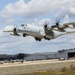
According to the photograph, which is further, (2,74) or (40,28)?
(40,28)

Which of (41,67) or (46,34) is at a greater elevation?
(46,34)

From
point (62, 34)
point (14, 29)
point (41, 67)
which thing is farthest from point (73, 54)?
point (41, 67)

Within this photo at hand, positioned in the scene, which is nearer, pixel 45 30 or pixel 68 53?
pixel 45 30

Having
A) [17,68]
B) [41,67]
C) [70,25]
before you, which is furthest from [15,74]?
[70,25]

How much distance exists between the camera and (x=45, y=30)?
267ft

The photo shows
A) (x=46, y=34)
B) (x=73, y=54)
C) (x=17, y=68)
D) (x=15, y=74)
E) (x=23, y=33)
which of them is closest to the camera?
(x=15, y=74)

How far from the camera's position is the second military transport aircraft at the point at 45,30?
7619 centimetres

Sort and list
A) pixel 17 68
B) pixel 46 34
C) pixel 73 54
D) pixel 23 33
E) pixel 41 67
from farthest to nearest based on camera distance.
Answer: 1. pixel 73 54
2. pixel 46 34
3. pixel 23 33
4. pixel 41 67
5. pixel 17 68

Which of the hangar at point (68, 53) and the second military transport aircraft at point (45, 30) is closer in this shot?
the second military transport aircraft at point (45, 30)

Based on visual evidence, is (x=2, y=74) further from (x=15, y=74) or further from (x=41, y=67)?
(x=41, y=67)

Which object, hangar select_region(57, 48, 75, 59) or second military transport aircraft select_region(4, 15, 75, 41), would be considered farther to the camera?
hangar select_region(57, 48, 75, 59)

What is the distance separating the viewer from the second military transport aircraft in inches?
3000

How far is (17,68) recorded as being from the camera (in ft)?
189

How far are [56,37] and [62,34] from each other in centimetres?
317
